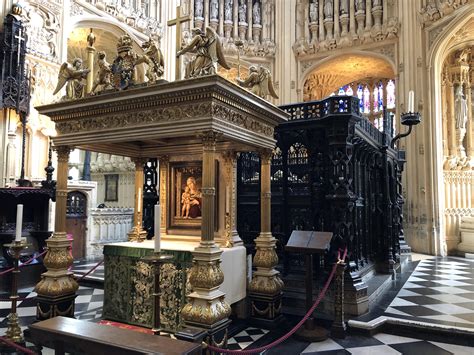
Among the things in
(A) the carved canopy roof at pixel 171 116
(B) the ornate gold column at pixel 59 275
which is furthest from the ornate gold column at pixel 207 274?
(B) the ornate gold column at pixel 59 275

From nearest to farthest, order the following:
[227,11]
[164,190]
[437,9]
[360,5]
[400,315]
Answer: [400,315] → [164,190] → [437,9] → [360,5] → [227,11]

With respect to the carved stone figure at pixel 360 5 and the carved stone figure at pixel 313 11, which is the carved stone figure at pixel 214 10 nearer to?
the carved stone figure at pixel 313 11

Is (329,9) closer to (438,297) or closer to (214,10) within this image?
(214,10)

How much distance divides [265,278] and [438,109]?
956 centimetres

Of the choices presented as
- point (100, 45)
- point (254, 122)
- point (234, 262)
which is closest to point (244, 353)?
point (234, 262)

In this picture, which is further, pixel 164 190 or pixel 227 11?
pixel 227 11

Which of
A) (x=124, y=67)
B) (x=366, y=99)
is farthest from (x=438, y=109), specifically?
(x=124, y=67)

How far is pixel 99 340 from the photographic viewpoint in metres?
2.08

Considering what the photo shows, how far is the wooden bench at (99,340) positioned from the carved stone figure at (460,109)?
1287 cm

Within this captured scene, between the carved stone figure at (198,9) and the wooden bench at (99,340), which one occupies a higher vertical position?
the carved stone figure at (198,9)

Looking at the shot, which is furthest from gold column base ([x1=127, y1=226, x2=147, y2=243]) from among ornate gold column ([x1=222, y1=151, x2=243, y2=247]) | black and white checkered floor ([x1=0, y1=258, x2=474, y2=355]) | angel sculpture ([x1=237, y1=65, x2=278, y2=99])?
angel sculpture ([x1=237, y1=65, x2=278, y2=99])

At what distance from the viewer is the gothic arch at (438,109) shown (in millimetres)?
10891

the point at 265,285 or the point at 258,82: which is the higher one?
the point at 258,82

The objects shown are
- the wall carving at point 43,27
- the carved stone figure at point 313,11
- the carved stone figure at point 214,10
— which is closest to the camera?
the wall carving at point 43,27
